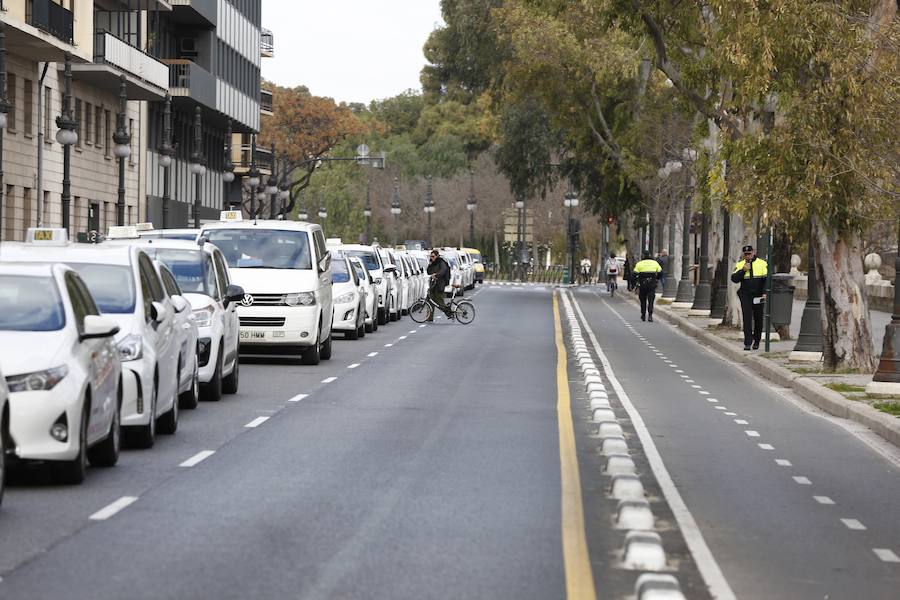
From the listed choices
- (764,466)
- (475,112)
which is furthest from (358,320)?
(475,112)

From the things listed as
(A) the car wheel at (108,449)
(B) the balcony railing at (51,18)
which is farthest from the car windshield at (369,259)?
(A) the car wheel at (108,449)

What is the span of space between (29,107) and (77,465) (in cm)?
3850

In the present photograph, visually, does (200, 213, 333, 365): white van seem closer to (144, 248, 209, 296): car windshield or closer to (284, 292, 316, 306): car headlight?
(284, 292, 316, 306): car headlight

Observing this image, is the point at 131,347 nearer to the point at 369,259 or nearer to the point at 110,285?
the point at 110,285

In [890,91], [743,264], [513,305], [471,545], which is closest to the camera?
[471,545]

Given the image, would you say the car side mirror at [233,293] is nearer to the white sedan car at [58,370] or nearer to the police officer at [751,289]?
the white sedan car at [58,370]

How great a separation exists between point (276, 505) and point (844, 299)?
1725 cm

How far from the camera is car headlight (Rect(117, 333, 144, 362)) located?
49.5 ft

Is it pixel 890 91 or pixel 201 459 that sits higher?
pixel 890 91

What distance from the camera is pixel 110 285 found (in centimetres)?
1633

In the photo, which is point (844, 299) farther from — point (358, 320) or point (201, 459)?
point (201, 459)

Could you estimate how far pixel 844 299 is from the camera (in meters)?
27.8

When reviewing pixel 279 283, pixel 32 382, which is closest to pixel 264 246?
pixel 279 283

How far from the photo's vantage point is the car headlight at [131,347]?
15078mm
